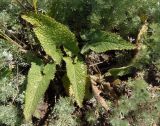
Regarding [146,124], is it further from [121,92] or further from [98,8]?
[98,8]

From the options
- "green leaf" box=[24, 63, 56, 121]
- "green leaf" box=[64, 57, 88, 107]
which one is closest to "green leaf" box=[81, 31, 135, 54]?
"green leaf" box=[64, 57, 88, 107]

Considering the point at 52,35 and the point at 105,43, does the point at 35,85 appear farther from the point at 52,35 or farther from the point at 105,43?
the point at 105,43

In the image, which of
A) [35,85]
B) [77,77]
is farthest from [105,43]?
[35,85]

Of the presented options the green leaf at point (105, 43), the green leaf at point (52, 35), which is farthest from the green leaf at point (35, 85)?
the green leaf at point (105, 43)

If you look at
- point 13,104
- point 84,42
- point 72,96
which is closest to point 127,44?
point 84,42

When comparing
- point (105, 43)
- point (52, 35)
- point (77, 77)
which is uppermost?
point (52, 35)

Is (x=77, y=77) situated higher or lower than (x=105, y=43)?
lower

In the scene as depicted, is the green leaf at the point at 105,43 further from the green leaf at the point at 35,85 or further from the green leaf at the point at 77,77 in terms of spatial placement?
the green leaf at the point at 35,85
